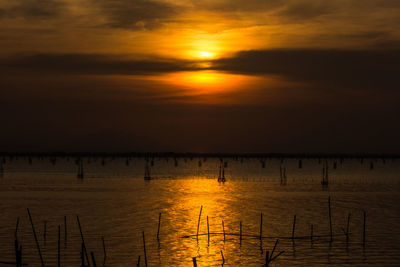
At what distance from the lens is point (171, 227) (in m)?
37.7

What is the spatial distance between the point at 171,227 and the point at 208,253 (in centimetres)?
950

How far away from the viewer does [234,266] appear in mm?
26094

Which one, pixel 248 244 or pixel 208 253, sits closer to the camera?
pixel 208 253

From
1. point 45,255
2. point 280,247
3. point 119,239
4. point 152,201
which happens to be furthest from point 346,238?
point 152,201

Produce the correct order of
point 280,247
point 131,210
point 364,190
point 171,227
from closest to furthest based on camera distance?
point 280,247 < point 171,227 < point 131,210 < point 364,190

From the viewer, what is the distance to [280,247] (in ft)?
99.3

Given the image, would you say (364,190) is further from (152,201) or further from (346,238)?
(346,238)

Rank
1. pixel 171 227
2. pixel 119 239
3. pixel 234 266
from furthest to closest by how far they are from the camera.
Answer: pixel 171 227
pixel 119 239
pixel 234 266

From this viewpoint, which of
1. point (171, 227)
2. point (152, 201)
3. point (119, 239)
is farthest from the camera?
point (152, 201)

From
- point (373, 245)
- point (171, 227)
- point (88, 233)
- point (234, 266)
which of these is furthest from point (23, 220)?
point (373, 245)

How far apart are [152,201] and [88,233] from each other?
2076cm

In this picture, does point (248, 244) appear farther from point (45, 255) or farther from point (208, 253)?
point (45, 255)

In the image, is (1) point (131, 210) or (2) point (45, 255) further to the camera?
(1) point (131, 210)

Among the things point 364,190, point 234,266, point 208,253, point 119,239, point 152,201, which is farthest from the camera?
point 364,190
